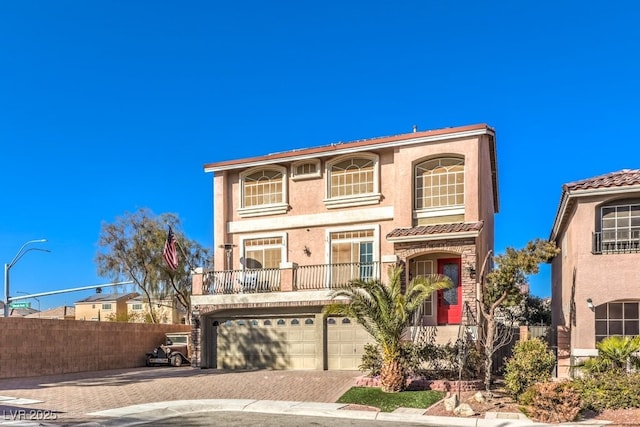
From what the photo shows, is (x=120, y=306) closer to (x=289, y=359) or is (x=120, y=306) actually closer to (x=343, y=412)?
(x=289, y=359)

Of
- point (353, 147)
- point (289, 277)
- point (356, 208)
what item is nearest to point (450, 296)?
point (356, 208)

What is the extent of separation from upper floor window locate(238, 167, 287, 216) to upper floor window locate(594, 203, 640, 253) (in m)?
12.4

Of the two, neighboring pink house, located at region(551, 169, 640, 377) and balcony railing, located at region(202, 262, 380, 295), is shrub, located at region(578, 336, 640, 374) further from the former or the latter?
balcony railing, located at region(202, 262, 380, 295)

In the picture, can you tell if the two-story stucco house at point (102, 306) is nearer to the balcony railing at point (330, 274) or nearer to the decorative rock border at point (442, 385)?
the balcony railing at point (330, 274)

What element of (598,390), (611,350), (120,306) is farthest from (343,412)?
(120,306)

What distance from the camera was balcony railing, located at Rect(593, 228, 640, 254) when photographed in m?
17.7

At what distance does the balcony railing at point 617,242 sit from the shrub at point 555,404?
540 cm

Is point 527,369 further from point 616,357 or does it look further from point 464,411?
point 464,411

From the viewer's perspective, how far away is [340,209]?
24.9 meters

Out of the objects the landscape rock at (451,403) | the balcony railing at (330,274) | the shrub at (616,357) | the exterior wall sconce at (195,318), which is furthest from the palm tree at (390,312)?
the exterior wall sconce at (195,318)

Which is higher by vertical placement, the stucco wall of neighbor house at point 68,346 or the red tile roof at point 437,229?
the red tile roof at point 437,229

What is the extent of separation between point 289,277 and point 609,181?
1187 centimetres

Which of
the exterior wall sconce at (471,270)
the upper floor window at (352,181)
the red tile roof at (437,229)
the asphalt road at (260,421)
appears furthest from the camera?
the upper floor window at (352,181)

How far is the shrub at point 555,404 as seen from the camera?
13765mm
